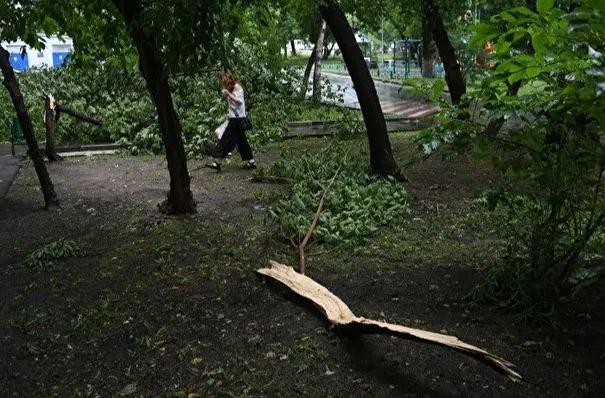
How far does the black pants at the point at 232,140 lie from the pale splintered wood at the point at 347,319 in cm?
559

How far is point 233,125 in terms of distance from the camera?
11023 mm

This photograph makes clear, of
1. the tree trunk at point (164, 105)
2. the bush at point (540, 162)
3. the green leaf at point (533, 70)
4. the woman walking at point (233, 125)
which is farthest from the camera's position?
the woman walking at point (233, 125)

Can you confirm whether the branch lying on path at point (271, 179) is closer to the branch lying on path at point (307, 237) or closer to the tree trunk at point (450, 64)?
the branch lying on path at point (307, 237)

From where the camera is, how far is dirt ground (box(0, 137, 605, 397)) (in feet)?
12.4

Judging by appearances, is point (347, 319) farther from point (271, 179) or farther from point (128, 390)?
point (271, 179)

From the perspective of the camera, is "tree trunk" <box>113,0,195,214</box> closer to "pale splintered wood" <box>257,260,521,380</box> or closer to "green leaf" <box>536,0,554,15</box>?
"pale splintered wood" <box>257,260,521,380</box>

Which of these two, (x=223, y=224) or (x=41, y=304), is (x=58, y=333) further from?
(x=223, y=224)

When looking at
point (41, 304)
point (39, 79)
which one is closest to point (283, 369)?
point (41, 304)

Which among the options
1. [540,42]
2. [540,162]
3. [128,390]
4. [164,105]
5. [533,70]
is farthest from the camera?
[164,105]

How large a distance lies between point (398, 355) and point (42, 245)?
15.3ft

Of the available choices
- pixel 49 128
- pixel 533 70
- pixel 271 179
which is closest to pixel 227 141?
pixel 271 179

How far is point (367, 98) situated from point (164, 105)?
3428 mm

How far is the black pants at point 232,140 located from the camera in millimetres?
11031

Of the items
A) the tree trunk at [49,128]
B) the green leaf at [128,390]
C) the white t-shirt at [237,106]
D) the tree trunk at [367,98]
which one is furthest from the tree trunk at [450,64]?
the green leaf at [128,390]
